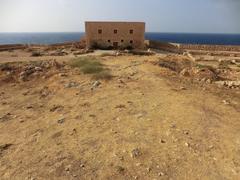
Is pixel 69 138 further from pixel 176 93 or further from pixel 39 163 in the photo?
pixel 176 93

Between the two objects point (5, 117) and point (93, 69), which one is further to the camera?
point (93, 69)

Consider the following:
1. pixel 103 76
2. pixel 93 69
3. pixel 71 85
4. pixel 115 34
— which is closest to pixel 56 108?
pixel 71 85

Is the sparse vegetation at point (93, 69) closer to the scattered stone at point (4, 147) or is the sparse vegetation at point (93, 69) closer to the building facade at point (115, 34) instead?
the scattered stone at point (4, 147)

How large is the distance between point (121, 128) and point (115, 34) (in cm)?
2488

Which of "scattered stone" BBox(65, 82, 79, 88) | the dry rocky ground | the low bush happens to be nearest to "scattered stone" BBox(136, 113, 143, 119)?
the dry rocky ground

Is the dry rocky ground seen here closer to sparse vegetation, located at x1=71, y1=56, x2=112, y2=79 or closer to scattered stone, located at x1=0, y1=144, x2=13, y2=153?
scattered stone, located at x1=0, y1=144, x2=13, y2=153

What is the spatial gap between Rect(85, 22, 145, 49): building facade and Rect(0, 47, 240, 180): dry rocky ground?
17341mm

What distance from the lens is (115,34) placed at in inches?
1268

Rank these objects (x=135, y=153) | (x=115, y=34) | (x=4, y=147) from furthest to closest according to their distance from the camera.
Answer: (x=115, y=34) < (x=4, y=147) < (x=135, y=153)

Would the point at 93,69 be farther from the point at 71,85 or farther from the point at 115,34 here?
the point at 115,34

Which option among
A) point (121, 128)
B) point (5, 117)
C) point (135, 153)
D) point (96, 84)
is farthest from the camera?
point (96, 84)

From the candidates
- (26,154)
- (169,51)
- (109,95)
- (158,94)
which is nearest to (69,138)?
(26,154)

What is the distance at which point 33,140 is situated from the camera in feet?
27.0

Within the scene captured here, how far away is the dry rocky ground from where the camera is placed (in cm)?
651
